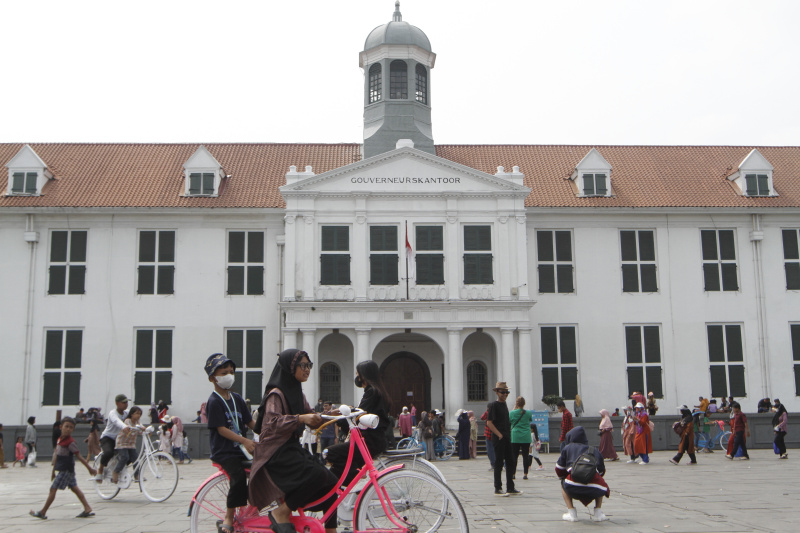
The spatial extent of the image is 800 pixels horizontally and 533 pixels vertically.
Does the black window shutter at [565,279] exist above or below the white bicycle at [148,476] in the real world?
above

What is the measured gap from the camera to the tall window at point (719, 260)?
30.0m

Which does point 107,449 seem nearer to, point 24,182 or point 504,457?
point 504,457

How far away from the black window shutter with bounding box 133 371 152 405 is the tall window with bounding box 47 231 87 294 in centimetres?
379

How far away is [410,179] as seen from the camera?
91.9 feet

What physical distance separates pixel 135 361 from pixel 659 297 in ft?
64.2

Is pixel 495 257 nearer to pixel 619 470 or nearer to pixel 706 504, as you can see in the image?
pixel 619 470

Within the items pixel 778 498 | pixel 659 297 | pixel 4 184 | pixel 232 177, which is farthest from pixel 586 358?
pixel 4 184

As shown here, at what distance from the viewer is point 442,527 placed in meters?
6.58

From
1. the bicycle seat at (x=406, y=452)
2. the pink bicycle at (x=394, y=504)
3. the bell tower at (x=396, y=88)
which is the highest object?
the bell tower at (x=396, y=88)

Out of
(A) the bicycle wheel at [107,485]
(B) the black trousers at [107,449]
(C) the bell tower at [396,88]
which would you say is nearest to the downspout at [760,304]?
(C) the bell tower at [396,88]

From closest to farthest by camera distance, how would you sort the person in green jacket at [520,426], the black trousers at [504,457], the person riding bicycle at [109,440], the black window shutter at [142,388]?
the black trousers at [504,457], the person riding bicycle at [109,440], the person in green jacket at [520,426], the black window shutter at [142,388]

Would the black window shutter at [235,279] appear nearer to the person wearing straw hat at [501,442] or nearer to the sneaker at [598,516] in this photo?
the person wearing straw hat at [501,442]

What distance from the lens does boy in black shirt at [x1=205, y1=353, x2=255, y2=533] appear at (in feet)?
23.4

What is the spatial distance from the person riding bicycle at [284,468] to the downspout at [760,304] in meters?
26.7
